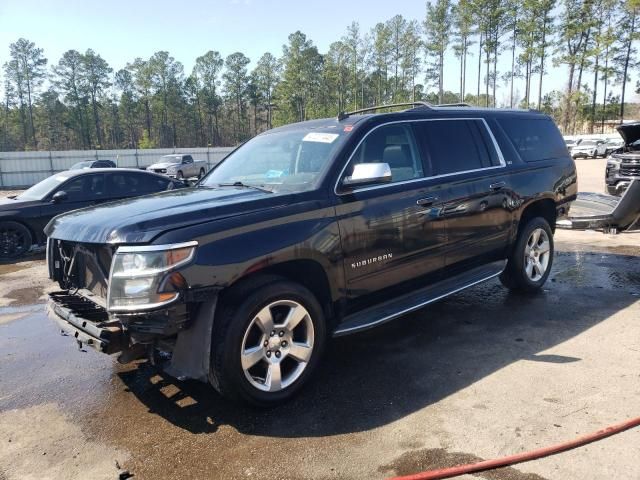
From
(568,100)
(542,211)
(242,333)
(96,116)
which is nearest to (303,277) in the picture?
(242,333)

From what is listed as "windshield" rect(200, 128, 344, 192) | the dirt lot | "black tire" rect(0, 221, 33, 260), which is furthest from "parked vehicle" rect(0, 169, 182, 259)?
"windshield" rect(200, 128, 344, 192)

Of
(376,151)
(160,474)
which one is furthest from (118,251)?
(376,151)

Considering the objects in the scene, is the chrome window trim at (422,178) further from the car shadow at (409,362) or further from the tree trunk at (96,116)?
the tree trunk at (96,116)

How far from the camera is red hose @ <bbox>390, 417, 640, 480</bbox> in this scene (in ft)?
Result: 8.55

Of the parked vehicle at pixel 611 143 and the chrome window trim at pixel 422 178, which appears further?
the parked vehicle at pixel 611 143

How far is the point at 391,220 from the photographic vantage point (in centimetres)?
394

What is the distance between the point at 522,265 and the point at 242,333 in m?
3.59

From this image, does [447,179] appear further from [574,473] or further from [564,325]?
[574,473]

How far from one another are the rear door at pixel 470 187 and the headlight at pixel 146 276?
242 cm

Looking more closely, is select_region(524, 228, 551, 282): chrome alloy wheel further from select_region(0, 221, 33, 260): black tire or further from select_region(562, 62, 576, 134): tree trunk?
select_region(562, 62, 576, 134): tree trunk

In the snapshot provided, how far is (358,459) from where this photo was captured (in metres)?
2.81

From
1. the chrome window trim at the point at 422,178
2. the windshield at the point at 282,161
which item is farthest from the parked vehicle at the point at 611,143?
the windshield at the point at 282,161

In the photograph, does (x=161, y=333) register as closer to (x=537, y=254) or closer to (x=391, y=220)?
(x=391, y=220)

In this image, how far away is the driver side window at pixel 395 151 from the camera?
4.04 m
